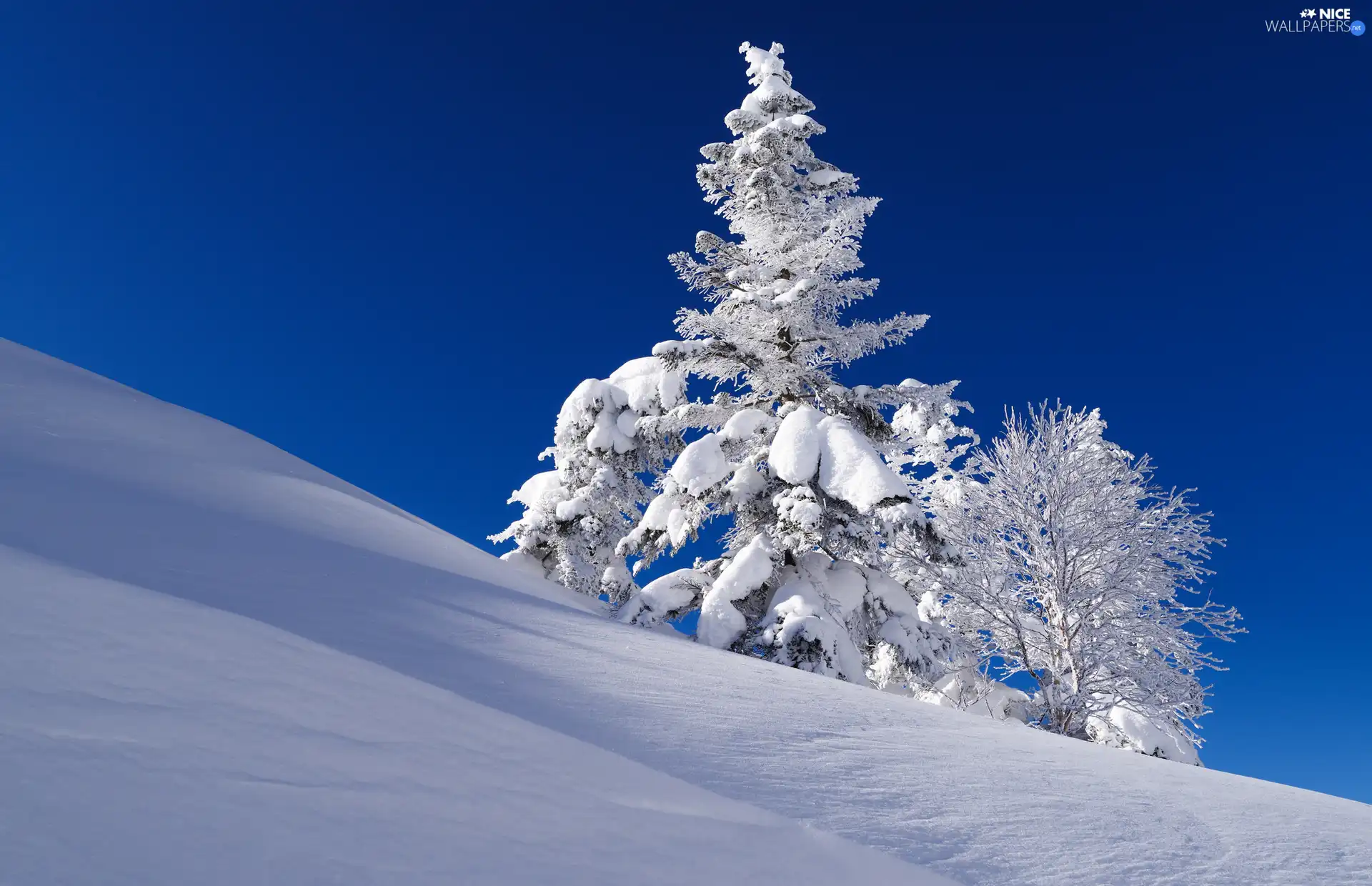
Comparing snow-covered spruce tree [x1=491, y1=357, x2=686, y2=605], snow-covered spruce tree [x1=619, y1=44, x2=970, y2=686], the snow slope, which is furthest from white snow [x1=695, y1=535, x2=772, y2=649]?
snow-covered spruce tree [x1=491, y1=357, x2=686, y2=605]

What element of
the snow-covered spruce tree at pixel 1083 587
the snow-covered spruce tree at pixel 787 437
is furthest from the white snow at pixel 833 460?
the snow-covered spruce tree at pixel 1083 587

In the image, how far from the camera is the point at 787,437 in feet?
32.0

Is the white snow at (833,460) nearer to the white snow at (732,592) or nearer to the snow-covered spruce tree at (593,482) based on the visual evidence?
the white snow at (732,592)

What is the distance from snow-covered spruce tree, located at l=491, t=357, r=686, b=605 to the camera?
15000 mm

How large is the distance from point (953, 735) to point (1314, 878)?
5.40 ft

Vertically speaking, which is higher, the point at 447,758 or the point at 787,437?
the point at 787,437

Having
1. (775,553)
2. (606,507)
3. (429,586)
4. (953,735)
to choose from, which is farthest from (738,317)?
(953,735)

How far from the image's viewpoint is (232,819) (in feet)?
5.78

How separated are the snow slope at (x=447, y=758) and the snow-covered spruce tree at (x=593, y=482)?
9948mm

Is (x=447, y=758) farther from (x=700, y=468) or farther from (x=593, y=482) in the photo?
(x=593, y=482)

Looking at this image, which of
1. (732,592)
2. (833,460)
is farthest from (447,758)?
(833,460)

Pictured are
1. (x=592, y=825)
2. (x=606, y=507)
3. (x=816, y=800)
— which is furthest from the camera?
(x=606, y=507)

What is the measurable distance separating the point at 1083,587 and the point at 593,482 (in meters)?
9.11

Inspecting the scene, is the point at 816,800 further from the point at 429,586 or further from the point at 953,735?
the point at 429,586
